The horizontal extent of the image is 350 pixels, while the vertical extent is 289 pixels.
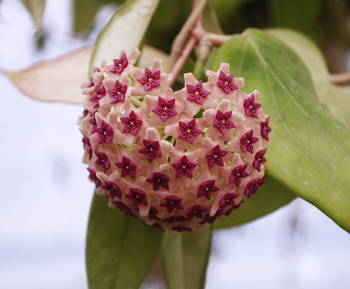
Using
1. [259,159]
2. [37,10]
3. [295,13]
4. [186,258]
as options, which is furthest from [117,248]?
[295,13]

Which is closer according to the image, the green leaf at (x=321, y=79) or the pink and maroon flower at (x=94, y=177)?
the pink and maroon flower at (x=94, y=177)

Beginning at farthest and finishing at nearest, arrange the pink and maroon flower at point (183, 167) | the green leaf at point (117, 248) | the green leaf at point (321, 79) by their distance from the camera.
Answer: the green leaf at point (321, 79)
the green leaf at point (117, 248)
the pink and maroon flower at point (183, 167)

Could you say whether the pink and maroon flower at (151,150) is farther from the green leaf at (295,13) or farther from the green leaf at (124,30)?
the green leaf at (295,13)

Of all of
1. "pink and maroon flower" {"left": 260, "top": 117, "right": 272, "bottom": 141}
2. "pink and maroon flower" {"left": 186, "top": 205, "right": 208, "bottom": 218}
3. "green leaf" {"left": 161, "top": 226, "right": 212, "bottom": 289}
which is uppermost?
"pink and maroon flower" {"left": 260, "top": 117, "right": 272, "bottom": 141}

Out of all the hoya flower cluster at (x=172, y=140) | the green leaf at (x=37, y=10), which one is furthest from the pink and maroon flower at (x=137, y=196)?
the green leaf at (x=37, y=10)

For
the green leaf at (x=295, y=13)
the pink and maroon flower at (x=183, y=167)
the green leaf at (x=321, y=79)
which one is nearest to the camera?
the pink and maroon flower at (x=183, y=167)

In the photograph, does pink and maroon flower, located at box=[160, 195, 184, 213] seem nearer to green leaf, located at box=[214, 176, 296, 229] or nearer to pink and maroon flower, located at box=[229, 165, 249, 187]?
pink and maroon flower, located at box=[229, 165, 249, 187]

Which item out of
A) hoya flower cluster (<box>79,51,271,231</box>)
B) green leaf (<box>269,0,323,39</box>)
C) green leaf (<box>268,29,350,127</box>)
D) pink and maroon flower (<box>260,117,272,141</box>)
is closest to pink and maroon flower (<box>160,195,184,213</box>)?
hoya flower cluster (<box>79,51,271,231</box>)
